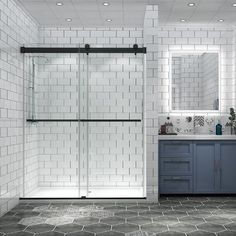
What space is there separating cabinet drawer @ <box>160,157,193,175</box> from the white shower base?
48cm

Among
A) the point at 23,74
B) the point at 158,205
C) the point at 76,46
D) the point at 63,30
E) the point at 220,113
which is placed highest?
the point at 63,30

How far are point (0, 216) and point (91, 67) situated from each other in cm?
238

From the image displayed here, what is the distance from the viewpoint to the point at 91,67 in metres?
5.20

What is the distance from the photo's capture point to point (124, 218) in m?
4.16

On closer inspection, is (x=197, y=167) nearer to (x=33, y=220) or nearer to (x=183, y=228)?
(x=183, y=228)

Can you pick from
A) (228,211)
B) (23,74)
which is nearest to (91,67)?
(23,74)

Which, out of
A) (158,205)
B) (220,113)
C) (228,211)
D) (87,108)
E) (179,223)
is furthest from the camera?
(220,113)

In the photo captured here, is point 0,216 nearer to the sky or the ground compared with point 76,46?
nearer to the ground

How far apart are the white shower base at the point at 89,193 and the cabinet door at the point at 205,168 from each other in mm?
902

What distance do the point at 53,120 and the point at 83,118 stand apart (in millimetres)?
466

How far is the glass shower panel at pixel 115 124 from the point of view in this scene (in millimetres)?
5180

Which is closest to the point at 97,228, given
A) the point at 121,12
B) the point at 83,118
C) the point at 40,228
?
the point at 40,228

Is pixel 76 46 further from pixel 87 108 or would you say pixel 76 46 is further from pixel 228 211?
pixel 228 211

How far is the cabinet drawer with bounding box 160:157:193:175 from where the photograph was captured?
5.36 metres
